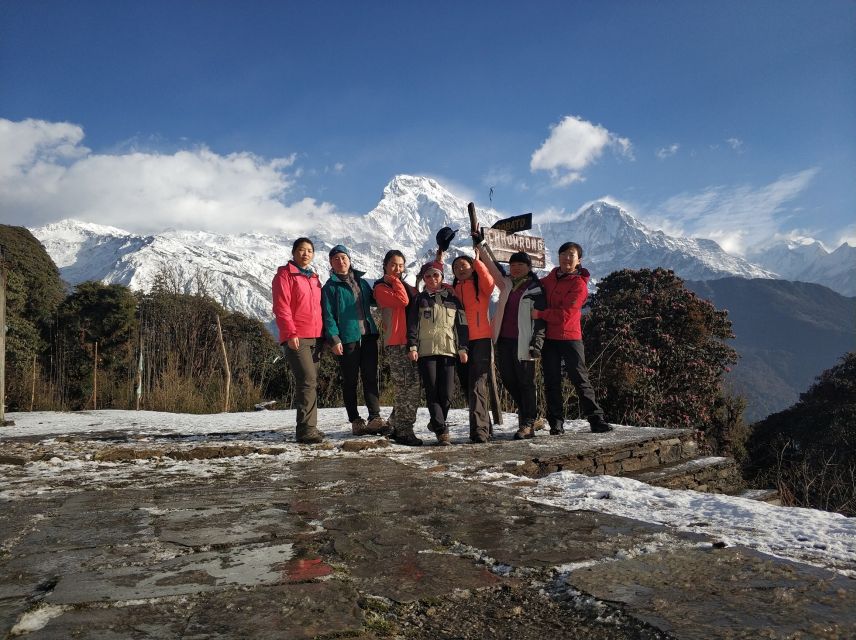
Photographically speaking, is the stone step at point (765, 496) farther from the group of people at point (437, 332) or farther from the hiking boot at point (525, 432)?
the hiking boot at point (525, 432)

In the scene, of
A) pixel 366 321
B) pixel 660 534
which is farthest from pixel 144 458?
pixel 660 534

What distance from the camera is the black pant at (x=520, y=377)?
5.02 m

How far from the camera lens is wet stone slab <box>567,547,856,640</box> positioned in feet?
4.19

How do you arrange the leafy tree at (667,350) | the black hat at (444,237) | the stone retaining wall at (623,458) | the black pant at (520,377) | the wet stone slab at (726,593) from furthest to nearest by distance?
1. the leafy tree at (667,350)
2. the black hat at (444,237)
3. the black pant at (520,377)
4. the stone retaining wall at (623,458)
5. the wet stone slab at (726,593)

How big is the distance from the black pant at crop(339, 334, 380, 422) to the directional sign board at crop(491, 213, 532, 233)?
174cm

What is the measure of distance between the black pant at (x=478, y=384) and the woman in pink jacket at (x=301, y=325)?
128 centimetres

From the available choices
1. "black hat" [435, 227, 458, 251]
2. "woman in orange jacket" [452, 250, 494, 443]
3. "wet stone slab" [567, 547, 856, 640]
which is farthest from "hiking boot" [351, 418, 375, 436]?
"wet stone slab" [567, 547, 856, 640]

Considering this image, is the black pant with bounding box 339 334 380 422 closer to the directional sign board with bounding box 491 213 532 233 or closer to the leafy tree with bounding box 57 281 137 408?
the directional sign board with bounding box 491 213 532 233

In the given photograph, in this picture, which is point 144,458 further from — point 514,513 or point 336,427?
point 514,513

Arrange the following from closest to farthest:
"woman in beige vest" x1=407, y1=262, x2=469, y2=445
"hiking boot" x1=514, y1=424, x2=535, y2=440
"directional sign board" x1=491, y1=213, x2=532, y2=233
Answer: "woman in beige vest" x1=407, y1=262, x2=469, y2=445, "hiking boot" x1=514, y1=424, x2=535, y2=440, "directional sign board" x1=491, y1=213, x2=532, y2=233

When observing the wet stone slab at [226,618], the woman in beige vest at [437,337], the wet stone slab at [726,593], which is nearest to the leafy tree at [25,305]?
the woman in beige vest at [437,337]

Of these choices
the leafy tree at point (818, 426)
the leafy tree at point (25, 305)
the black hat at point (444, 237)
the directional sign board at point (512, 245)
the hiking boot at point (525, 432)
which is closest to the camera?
the hiking boot at point (525, 432)

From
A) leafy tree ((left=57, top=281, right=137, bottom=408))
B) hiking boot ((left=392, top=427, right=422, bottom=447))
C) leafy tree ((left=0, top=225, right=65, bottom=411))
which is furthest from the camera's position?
leafy tree ((left=57, top=281, right=137, bottom=408))

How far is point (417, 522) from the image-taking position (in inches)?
90.0
